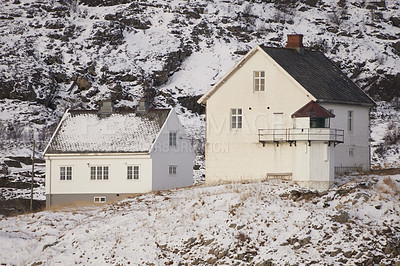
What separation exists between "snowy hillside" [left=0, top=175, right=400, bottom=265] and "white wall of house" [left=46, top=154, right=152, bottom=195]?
43.6 ft

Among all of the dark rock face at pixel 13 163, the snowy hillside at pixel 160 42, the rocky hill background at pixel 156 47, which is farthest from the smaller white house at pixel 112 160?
the snowy hillside at pixel 160 42

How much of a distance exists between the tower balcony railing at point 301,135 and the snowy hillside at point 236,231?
2.80 m

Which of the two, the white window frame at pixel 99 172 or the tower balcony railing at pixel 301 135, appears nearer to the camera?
the tower balcony railing at pixel 301 135

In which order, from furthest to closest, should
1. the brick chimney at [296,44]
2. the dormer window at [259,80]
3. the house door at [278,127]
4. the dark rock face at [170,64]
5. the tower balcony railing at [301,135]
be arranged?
the dark rock face at [170,64], the brick chimney at [296,44], the dormer window at [259,80], the house door at [278,127], the tower balcony railing at [301,135]

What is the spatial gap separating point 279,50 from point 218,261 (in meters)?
19.2

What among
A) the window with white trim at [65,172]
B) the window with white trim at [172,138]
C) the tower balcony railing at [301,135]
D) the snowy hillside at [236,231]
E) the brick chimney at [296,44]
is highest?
the brick chimney at [296,44]

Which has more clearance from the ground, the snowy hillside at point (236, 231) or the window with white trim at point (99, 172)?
the window with white trim at point (99, 172)

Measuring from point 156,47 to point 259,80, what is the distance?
305ft

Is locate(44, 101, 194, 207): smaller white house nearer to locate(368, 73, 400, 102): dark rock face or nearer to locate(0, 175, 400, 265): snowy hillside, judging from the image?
locate(0, 175, 400, 265): snowy hillside

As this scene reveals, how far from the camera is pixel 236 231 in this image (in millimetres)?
45281

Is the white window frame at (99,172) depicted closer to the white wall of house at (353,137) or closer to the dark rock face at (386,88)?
the white wall of house at (353,137)

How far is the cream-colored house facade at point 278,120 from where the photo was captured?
2039 inches

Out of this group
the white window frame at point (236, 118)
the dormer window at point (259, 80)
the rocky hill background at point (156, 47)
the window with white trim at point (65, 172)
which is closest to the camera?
the dormer window at point (259, 80)

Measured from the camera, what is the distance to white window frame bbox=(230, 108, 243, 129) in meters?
56.0
